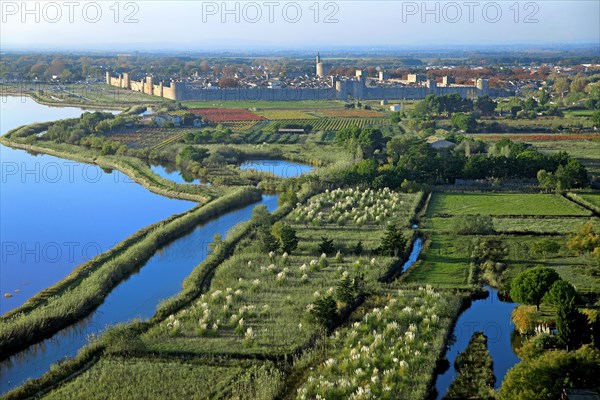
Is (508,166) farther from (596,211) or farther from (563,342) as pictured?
(563,342)

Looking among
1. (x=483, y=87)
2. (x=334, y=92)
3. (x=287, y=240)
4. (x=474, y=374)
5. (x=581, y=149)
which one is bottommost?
(x=474, y=374)

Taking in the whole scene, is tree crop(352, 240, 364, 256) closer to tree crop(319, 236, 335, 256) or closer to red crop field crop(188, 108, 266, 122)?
tree crop(319, 236, 335, 256)

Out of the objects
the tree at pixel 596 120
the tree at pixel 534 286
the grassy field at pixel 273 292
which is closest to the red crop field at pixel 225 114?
the tree at pixel 596 120

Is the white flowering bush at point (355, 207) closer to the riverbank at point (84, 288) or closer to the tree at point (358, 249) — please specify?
the tree at point (358, 249)

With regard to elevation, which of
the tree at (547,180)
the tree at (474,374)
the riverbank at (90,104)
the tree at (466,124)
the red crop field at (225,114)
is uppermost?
the riverbank at (90,104)

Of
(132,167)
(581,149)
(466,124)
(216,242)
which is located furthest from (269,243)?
(466,124)

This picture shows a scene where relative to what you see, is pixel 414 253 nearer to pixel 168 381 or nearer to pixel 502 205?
pixel 502 205
